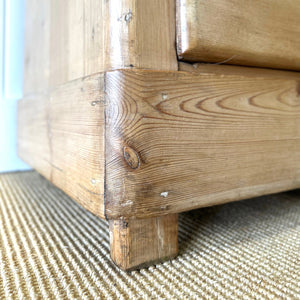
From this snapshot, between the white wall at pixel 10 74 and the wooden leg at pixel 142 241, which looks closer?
the wooden leg at pixel 142 241

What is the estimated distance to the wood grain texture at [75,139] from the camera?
17.5 inches

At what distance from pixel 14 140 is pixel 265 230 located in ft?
3.04

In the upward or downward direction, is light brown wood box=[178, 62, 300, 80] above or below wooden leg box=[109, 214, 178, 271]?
above

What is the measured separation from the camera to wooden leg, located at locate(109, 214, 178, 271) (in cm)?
46

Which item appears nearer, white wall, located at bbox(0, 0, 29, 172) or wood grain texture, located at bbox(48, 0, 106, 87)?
wood grain texture, located at bbox(48, 0, 106, 87)

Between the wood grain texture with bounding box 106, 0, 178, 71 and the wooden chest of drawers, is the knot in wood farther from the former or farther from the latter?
the wood grain texture with bounding box 106, 0, 178, 71

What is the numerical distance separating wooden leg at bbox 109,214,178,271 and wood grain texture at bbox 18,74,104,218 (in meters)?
0.05

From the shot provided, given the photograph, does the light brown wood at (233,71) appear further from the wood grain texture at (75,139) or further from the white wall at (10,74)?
the white wall at (10,74)

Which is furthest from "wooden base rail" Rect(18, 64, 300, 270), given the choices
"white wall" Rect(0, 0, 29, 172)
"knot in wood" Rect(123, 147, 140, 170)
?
"white wall" Rect(0, 0, 29, 172)

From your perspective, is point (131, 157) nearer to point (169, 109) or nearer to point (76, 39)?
point (169, 109)

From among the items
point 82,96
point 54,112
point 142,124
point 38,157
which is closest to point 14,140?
point 38,157

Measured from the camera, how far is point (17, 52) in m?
1.17

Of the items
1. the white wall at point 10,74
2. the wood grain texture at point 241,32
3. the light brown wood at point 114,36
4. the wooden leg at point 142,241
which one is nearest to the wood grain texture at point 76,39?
the light brown wood at point 114,36

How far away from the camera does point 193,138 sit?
466 mm
